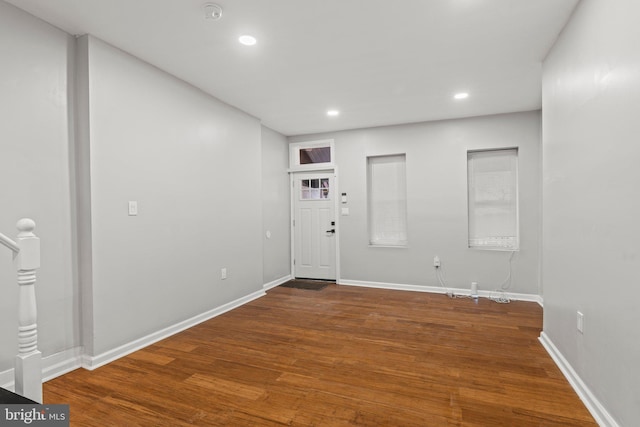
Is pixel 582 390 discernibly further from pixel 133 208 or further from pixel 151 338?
pixel 133 208

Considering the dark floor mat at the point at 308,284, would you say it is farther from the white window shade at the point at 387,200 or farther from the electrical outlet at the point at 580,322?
the electrical outlet at the point at 580,322

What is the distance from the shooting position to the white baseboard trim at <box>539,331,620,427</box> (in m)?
1.89

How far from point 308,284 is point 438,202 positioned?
8.10 feet

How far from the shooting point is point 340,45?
2918 millimetres

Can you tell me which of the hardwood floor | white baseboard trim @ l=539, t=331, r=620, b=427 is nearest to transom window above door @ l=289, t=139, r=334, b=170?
the hardwood floor

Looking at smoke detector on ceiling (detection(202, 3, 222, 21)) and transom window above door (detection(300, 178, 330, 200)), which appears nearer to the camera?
smoke detector on ceiling (detection(202, 3, 222, 21))

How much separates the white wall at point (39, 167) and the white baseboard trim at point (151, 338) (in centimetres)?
22

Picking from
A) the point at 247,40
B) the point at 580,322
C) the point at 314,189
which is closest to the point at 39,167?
the point at 247,40

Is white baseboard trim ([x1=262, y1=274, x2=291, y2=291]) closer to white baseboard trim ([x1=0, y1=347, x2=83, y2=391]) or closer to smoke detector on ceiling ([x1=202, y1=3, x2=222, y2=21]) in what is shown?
white baseboard trim ([x1=0, y1=347, x2=83, y2=391])

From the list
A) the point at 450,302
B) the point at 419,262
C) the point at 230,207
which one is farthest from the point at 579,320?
the point at 230,207

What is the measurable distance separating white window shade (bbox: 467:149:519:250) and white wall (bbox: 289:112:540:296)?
0.16 m

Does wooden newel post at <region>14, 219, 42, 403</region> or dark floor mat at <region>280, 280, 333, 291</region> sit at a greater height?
wooden newel post at <region>14, 219, 42, 403</region>

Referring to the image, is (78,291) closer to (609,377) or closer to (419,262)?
Answer: (609,377)

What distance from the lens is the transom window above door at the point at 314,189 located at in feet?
19.6
